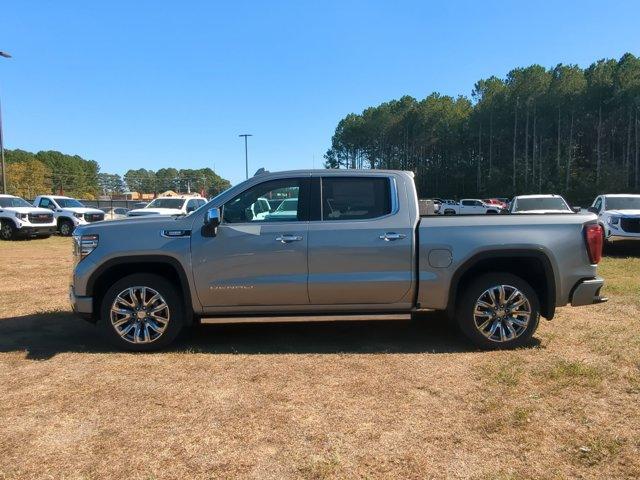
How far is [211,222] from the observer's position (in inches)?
198

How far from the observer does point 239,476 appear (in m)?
2.94

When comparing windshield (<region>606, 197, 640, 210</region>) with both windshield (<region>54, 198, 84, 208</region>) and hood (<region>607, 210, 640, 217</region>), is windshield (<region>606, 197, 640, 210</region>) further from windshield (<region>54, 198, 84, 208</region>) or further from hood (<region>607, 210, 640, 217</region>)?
windshield (<region>54, 198, 84, 208</region>)

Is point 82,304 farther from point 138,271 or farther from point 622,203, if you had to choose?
point 622,203

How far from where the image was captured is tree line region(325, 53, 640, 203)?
52906mm

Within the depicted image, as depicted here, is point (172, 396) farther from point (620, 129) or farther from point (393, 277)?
point (620, 129)

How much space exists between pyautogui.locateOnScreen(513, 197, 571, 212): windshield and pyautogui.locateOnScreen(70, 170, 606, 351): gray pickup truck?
10.4 m

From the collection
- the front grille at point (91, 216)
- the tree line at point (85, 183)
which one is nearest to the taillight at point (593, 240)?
the front grille at point (91, 216)

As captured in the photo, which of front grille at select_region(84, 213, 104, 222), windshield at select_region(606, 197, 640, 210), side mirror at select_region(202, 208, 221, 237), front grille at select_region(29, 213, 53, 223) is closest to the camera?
side mirror at select_region(202, 208, 221, 237)

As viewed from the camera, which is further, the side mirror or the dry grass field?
the side mirror

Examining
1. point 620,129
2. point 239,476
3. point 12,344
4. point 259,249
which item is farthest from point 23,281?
point 620,129

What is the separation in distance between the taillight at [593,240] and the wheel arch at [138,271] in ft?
13.0

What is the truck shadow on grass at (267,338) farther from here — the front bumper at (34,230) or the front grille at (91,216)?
the front grille at (91,216)

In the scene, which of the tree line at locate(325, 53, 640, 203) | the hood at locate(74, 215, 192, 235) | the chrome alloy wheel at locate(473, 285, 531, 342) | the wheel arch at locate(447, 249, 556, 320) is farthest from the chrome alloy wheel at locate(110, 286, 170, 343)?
the tree line at locate(325, 53, 640, 203)

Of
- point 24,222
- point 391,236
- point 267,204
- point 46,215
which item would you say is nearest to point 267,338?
point 267,204
